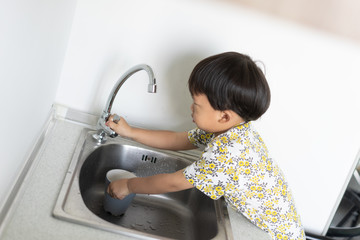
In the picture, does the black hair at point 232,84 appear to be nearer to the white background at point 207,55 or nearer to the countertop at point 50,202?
the white background at point 207,55

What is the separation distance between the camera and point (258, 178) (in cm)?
121

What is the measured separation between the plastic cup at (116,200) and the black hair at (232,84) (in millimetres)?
390

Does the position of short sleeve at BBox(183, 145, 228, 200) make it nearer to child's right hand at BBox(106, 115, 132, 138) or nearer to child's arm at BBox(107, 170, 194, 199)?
child's arm at BBox(107, 170, 194, 199)

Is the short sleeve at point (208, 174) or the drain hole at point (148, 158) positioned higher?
the short sleeve at point (208, 174)

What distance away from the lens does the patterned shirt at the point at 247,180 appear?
1.16m

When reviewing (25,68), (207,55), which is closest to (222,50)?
(207,55)

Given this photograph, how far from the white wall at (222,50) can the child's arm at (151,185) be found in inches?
11.7

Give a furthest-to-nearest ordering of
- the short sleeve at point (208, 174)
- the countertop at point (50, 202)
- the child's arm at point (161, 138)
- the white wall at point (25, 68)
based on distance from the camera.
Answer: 1. the child's arm at point (161, 138)
2. the short sleeve at point (208, 174)
3. the countertop at point (50, 202)
4. the white wall at point (25, 68)

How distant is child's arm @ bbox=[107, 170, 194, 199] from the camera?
3.87ft

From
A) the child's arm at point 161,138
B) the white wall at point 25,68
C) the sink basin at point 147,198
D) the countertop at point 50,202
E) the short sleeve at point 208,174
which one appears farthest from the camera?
the child's arm at point 161,138

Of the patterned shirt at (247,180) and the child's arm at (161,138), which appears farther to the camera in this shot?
the child's arm at (161,138)

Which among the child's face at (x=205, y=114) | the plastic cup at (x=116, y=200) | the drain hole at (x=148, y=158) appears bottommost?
the plastic cup at (x=116, y=200)

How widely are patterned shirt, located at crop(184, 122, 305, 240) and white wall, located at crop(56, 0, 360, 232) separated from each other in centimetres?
25

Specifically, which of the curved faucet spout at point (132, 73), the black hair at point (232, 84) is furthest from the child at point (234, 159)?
the curved faucet spout at point (132, 73)
